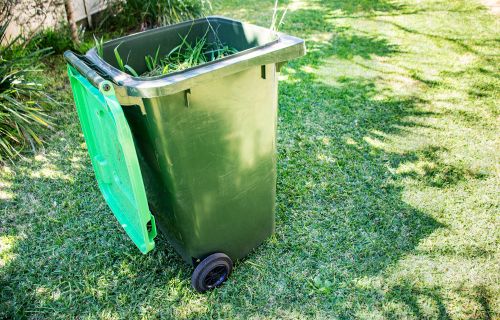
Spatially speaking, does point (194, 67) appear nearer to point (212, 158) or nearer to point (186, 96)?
point (186, 96)

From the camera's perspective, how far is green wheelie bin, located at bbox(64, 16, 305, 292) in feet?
5.35

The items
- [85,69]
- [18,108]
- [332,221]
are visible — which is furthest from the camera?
[18,108]

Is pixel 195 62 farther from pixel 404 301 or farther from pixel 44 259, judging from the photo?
pixel 404 301

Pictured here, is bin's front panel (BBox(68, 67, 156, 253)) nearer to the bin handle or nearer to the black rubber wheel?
the bin handle

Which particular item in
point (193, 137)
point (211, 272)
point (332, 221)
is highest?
point (193, 137)

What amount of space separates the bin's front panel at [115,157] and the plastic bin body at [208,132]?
0.33ft

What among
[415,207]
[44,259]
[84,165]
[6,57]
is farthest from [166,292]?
[6,57]

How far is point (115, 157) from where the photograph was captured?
1962 millimetres

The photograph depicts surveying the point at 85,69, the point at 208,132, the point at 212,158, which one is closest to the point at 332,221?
the point at 212,158

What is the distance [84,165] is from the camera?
11.0 ft

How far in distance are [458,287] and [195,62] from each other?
2.08 meters

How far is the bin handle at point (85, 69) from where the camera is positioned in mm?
1549

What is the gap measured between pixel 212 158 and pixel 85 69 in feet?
2.33

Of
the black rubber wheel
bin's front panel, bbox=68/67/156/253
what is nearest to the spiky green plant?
bin's front panel, bbox=68/67/156/253
